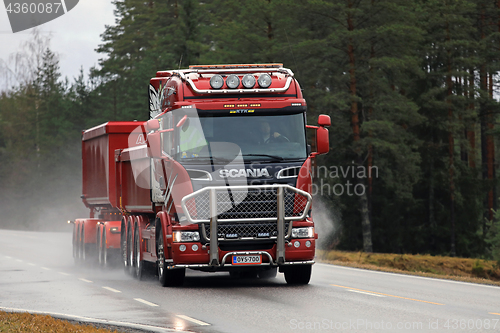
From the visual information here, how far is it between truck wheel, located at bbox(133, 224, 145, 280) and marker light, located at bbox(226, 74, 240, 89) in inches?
186

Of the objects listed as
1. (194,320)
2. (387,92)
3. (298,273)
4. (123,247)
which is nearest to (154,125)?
(298,273)

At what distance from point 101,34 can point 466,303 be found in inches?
2721

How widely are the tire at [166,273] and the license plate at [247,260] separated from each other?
1.36m

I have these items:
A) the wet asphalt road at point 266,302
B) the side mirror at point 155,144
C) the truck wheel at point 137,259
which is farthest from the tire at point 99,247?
the side mirror at point 155,144

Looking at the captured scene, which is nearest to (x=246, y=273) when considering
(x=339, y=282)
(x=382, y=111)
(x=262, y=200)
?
(x=339, y=282)

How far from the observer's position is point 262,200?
13758 millimetres

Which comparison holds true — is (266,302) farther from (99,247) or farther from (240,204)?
(99,247)

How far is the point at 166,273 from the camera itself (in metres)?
14.8

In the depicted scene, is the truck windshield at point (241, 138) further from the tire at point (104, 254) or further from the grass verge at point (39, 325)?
the tire at point (104, 254)

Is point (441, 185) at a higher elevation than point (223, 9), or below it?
below

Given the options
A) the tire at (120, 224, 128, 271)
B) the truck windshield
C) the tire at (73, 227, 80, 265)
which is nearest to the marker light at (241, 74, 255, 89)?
the truck windshield

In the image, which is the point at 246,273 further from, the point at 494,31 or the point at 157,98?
the point at 494,31

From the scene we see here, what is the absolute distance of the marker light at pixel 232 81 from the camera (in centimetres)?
1443

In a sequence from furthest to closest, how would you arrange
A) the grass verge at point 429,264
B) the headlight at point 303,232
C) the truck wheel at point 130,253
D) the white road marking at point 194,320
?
the grass verge at point 429,264, the truck wheel at point 130,253, the headlight at point 303,232, the white road marking at point 194,320
